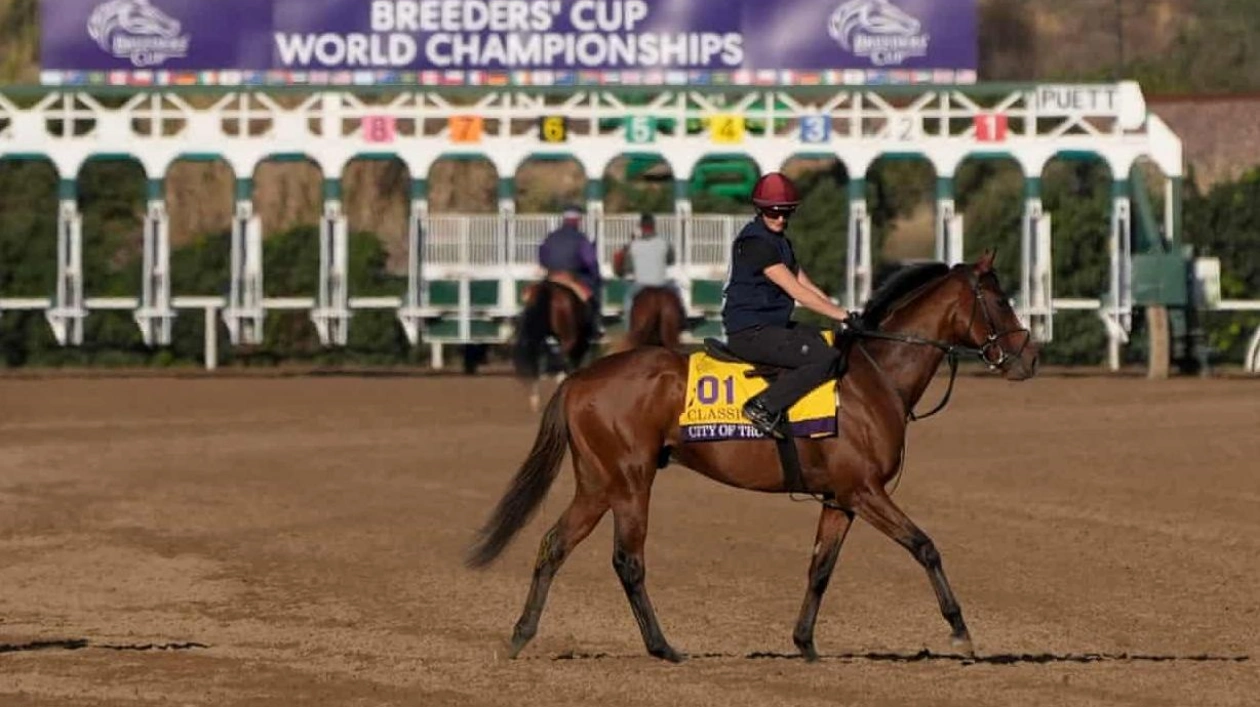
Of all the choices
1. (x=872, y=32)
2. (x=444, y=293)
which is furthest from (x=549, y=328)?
(x=872, y=32)

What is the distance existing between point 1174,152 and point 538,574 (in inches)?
876

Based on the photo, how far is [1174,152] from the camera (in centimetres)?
3281

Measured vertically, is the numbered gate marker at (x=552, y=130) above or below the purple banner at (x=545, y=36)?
below

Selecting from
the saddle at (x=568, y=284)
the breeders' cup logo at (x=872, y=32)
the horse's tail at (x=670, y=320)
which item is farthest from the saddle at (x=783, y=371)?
the breeders' cup logo at (x=872, y=32)

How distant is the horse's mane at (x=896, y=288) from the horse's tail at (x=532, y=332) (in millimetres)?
13902

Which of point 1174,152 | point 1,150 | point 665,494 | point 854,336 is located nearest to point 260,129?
point 1,150

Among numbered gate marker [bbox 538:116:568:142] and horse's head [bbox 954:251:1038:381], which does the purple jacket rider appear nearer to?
numbered gate marker [bbox 538:116:568:142]

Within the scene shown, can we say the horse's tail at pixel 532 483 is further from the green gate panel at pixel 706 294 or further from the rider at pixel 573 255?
the green gate panel at pixel 706 294

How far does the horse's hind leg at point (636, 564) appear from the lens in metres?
11.5

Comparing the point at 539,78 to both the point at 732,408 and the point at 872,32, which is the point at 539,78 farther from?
the point at 732,408

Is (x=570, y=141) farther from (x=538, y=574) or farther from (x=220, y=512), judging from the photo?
(x=538, y=574)

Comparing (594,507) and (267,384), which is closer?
(594,507)

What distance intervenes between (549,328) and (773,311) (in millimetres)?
14855

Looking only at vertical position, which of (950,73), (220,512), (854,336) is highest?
(950,73)
